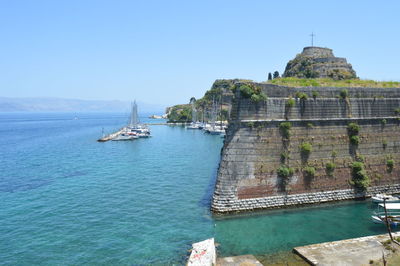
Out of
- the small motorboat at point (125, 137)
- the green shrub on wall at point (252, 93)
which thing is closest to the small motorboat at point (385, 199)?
the green shrub on wall at point (252, 93)

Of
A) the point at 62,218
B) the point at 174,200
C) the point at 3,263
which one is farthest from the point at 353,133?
the point at 3,263

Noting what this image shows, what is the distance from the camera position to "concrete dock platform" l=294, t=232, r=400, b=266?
60.7ft

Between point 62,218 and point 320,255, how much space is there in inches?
878

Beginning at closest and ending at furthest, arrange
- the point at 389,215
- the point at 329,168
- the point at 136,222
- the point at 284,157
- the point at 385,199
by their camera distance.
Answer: the point at 389,215
the point at 385,199
the point at 136,222
the point at 284,157
the point at 329,168

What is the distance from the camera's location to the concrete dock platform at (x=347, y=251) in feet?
60.7

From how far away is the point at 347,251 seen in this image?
64.3 feet

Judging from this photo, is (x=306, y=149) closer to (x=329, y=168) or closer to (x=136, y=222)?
(x=329, y=168)

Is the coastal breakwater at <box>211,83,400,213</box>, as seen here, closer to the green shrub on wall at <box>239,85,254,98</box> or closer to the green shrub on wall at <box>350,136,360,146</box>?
the green shrub on wall at <box>350,136,360,146</box>

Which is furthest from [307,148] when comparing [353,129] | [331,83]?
[331,83]

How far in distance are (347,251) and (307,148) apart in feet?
33.9

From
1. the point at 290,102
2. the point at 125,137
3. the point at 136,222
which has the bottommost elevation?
the point at 136,222

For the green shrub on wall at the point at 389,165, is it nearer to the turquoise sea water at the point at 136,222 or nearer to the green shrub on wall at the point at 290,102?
the turquoise sea water at the point at 136,222

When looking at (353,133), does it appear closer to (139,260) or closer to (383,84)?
(383,84)

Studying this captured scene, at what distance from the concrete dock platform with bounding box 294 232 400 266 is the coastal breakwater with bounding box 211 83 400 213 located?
6554 millimetres
